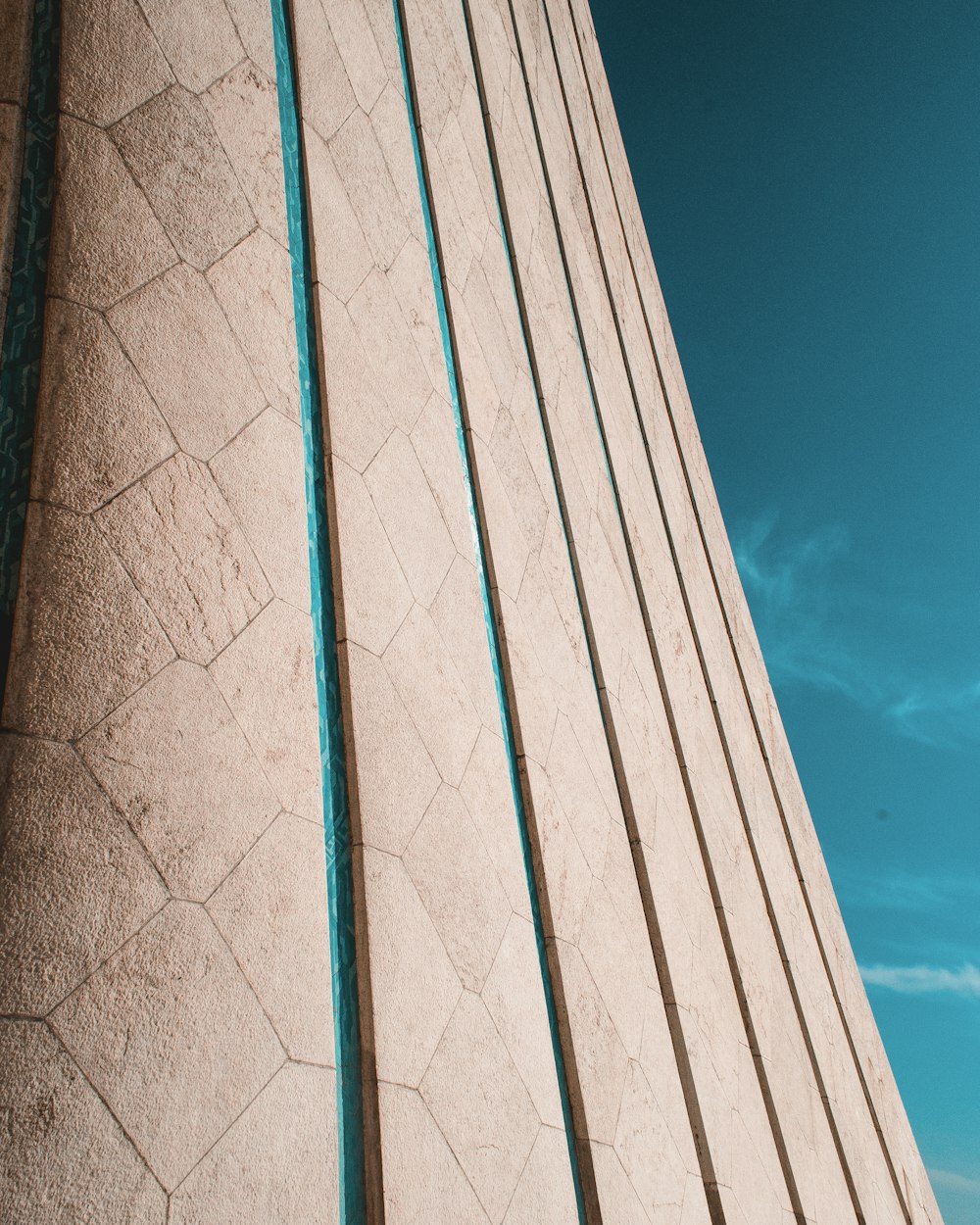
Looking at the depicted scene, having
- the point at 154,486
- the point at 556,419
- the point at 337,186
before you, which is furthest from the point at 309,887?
the point at 556,419

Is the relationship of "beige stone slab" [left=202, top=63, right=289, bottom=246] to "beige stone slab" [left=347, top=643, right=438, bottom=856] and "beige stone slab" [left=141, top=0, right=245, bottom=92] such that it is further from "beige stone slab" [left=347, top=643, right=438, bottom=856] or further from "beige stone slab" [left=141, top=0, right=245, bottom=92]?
"beige stone slab" [left=347, top=643, right=438, bottom=856]

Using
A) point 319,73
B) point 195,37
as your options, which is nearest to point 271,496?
point 195,37

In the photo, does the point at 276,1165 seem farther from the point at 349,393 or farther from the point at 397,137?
the point at 397,137

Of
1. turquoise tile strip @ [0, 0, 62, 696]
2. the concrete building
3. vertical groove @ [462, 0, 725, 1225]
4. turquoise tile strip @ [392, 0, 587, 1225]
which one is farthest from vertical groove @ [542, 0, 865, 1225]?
turquoise tile strip @ [0, 0, 62, 696]

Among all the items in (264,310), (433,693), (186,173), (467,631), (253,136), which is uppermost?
(253,136)

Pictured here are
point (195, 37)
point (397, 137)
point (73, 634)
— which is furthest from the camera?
point (397, 137)

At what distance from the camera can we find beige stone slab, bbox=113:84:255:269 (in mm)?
1700

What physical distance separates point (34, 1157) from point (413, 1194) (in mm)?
607

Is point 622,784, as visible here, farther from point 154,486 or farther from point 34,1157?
point 34,1157

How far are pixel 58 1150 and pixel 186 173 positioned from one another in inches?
61.5

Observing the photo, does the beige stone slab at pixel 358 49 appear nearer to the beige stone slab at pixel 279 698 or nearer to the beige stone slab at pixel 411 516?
the beige stone slab at pixel 411 516

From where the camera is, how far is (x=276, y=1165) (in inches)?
48.1

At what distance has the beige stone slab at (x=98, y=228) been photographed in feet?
4.86

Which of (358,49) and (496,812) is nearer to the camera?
(496,812)
